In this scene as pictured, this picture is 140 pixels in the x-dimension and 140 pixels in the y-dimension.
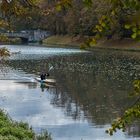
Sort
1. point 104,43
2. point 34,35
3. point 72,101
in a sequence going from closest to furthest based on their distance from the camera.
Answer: point 72,101 < point 104,43 < point 34,35

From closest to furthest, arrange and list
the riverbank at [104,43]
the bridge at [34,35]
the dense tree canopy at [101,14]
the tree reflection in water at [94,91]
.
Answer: the dense tree canopy at [101,14] < the tree reflection in water at [94,91] < the riverbank at [104,43] < the bridge at [34,35]

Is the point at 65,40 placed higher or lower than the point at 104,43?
lower

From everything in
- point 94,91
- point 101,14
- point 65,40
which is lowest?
point 65,40

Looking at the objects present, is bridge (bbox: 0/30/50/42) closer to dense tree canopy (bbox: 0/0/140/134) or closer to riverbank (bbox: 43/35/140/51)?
riverbank (bbox: 43/35/140/51)

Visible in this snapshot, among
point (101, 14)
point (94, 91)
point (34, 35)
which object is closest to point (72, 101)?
point (94, 91)

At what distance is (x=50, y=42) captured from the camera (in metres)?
134

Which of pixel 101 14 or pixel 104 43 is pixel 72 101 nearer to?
pixel 101 14

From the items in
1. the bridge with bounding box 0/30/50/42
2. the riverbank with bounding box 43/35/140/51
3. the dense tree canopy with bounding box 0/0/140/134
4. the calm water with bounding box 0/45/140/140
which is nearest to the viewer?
the dense tree canopy with bounding box 0/0/140/134

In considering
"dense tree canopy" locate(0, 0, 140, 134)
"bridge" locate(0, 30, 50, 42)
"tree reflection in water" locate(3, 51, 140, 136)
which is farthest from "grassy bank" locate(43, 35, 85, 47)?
"dense tree canopy" locate(0, 0, 140, 134)

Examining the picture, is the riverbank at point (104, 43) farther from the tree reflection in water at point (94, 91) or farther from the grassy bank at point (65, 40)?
the tree reflection in water at point (94, 91)

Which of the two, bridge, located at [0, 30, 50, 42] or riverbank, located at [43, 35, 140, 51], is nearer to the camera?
riverbank, located at [43, 35, 140, 51]

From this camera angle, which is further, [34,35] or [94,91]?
[34,35]

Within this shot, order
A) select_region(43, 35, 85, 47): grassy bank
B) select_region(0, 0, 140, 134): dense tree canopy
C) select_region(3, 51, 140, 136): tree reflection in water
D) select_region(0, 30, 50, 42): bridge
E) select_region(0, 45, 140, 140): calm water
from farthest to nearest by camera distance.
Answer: select_region(0, 30, 50, 42): bridge, select_region(43, 35, 85, 47): grassy bank, select_region(3, 51, 140, 136): tree reflection in water, select_region(0, 45, 140, 140): calm water, select_region(0, 0, 140, 134): dense tree canopy

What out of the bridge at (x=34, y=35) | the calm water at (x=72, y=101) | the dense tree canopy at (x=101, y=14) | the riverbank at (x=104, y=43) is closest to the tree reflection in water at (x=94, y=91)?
the calm water at (x=72, y=101)
